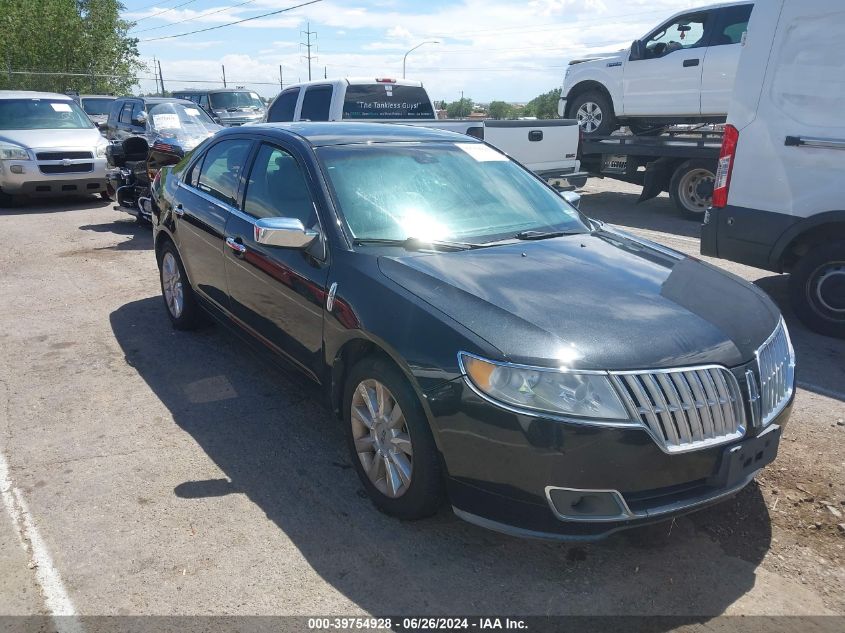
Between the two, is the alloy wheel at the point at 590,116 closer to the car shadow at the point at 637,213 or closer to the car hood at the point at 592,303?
the car shadow at the point at 637,213

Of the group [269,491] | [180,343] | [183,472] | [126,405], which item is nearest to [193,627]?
[269,491]

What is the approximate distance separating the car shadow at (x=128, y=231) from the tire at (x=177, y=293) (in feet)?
11.8

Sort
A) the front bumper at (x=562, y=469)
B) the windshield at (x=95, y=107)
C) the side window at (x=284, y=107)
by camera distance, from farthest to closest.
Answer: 1. the windshield at (x=95, y=107)
2. the side window at (x=284, y=107)
3. the front bumper at (x=562, y=469)

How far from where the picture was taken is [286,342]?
3.99 m

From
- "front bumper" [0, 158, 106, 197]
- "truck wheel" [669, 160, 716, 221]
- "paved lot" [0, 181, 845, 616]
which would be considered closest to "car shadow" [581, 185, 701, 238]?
"truck wheel" [669, 160, 716, 221]

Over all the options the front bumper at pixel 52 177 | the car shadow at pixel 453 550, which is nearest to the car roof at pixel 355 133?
the car shadow at pixel 453 550

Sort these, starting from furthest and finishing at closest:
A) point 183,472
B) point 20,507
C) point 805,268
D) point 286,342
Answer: point 805,268, point 286,342, point 183,472, point 20,507

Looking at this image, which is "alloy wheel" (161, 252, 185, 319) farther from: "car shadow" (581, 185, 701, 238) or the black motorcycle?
"car shadow" (581, 185, 701, 238)

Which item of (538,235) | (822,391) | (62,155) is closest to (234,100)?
(62,155)

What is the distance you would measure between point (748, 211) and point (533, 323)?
4125 millimetres

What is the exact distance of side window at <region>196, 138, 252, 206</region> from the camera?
15.3 feet

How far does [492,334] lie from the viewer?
9.11ft

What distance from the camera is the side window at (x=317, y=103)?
10.7 meters

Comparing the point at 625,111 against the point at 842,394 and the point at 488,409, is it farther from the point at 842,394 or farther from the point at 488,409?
the point at 488,409
